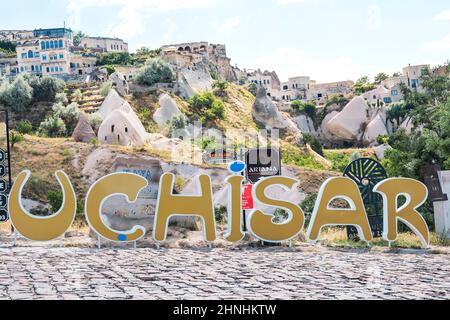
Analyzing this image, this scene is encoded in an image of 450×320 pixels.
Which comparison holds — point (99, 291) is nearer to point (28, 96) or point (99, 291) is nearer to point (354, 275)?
point (354, 275)

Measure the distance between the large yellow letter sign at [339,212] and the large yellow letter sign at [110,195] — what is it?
4.06m

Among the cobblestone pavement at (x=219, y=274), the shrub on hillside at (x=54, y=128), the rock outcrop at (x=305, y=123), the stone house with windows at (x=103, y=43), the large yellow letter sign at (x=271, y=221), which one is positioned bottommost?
the cobblestone pavement at (x=219, y=274)

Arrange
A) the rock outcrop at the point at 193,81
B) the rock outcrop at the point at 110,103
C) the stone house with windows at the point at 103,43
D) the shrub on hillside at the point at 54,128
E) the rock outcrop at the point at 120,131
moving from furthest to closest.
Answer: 1. the stone house with windows at the point at 103,43
2. the rock outcrop at the point at 193,81
3. the rock outcrop at the point at 110,103
4. the shrub on hillside at the point at 54,128
5. the rock outcrop at the point at 120,131

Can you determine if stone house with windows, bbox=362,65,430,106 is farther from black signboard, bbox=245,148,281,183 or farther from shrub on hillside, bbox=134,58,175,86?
black signboard, bbox=245,148,281,183

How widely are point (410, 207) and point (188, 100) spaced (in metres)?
46.0

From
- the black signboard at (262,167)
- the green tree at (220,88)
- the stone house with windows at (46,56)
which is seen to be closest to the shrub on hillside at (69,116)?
the green tree at (220,88)

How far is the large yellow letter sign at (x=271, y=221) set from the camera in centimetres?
1530

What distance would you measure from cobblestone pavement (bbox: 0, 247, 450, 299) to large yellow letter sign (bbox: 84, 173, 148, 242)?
0.48 metres

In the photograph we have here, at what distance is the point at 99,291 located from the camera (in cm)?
917

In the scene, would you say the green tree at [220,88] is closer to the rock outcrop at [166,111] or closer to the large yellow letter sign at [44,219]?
the rock outcrop at [166,111]

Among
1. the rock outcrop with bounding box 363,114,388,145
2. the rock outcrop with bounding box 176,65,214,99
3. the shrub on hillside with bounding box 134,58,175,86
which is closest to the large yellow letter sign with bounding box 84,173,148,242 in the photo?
the shrub on hillside with bounding box 134,58,175,86

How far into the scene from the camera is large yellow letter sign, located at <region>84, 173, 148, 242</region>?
592 inches
